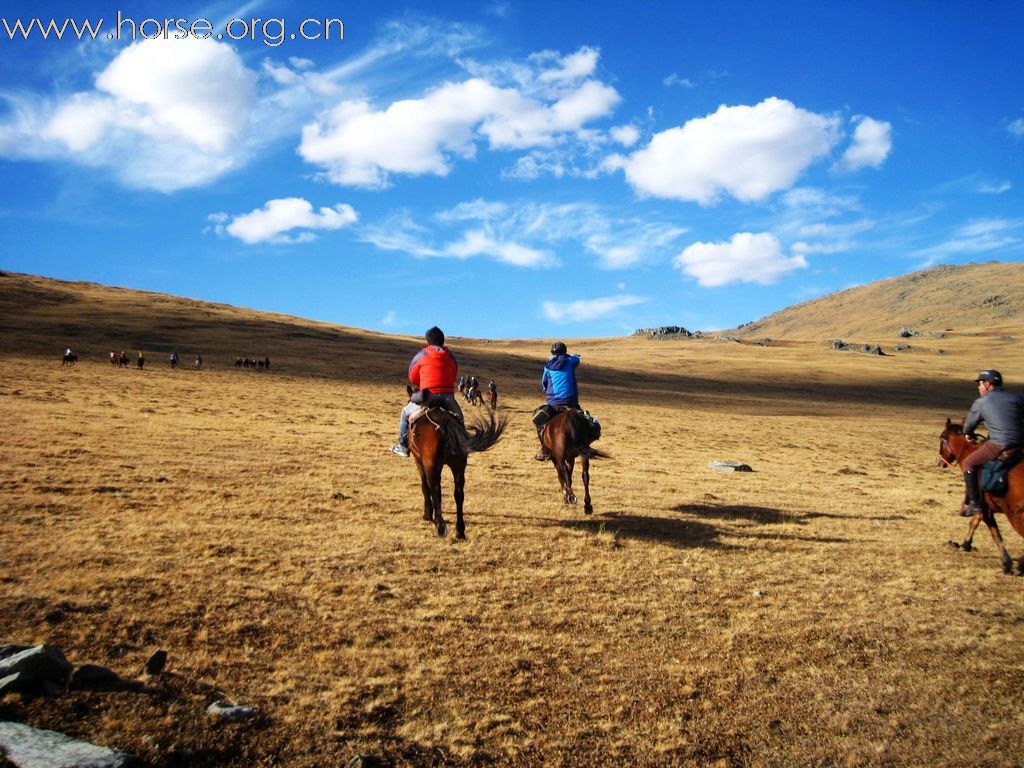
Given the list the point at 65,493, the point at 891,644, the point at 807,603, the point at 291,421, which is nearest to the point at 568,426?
the point at 807,603

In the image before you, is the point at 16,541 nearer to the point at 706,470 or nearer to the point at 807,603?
the point at 807,603

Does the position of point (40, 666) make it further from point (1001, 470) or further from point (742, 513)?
point (742, 513)

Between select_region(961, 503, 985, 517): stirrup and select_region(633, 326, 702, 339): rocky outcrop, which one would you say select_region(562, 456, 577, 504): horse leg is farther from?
select_region(633, 326, 702, 339): rocky outcrop

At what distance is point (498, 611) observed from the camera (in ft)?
22.5

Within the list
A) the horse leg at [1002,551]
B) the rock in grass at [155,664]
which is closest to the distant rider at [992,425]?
the horse leg at [1002,551]

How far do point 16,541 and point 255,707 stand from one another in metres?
5.44

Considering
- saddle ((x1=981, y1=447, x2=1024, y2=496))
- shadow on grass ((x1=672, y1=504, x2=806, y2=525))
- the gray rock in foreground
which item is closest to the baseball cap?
saddle ((x1=981, y1=447, x2=1024, y2=496))

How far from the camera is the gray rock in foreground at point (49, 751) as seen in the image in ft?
11.4

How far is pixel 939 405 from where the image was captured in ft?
189

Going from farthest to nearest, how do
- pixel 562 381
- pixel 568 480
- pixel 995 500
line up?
pixel 562 381, pixel 568 480, pixel 995 500

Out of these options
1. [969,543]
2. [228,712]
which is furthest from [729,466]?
[228,712]

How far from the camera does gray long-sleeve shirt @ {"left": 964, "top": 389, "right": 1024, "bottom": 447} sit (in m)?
8.43

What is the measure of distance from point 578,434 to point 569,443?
0.84 ft

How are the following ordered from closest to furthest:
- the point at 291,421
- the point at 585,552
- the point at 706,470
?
1. the point at 585,552
2. the point at 706,470
3. the point at 291,421
